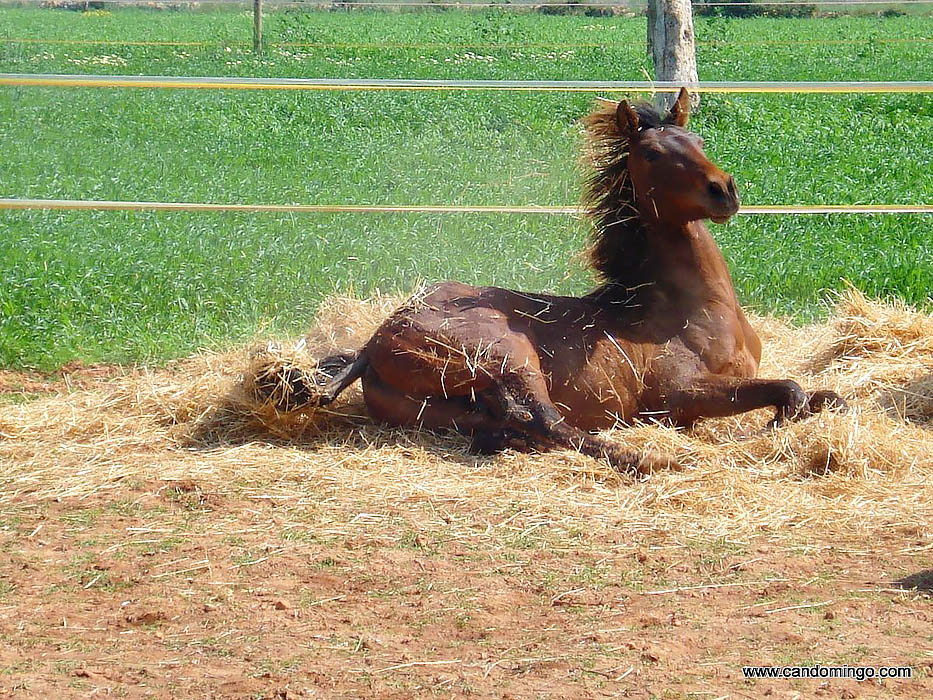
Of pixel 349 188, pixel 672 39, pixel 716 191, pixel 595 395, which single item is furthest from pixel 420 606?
pixel 672 39

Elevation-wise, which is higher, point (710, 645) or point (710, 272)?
point (710, 272)

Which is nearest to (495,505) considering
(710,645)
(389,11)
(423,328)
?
(423,328)

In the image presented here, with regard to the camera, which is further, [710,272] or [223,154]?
[223,154]

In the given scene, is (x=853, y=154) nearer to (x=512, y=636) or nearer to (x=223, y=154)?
(x=223, y=154)

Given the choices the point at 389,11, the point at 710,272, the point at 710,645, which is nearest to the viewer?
the point at 710,645

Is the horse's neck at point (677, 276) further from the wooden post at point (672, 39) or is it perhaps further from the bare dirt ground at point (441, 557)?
the wooden post at point (672, 39)

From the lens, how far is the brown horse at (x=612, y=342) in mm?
5078

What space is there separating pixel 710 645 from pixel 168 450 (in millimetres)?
2807

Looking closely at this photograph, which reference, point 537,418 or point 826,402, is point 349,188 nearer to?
point 537,418

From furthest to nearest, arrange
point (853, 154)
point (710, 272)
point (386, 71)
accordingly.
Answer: point (386, 71) < point (853, 154) < point (710, 272)

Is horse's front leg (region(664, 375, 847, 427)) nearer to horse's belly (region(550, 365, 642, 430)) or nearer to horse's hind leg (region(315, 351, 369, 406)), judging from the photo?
horse's belly (region(550, 365, 642, 430))

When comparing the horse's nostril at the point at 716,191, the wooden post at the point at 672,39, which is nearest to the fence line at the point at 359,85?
the horse's nostril at the point at 716,191

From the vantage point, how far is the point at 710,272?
5.53m

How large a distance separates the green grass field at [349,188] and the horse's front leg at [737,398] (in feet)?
3.57
